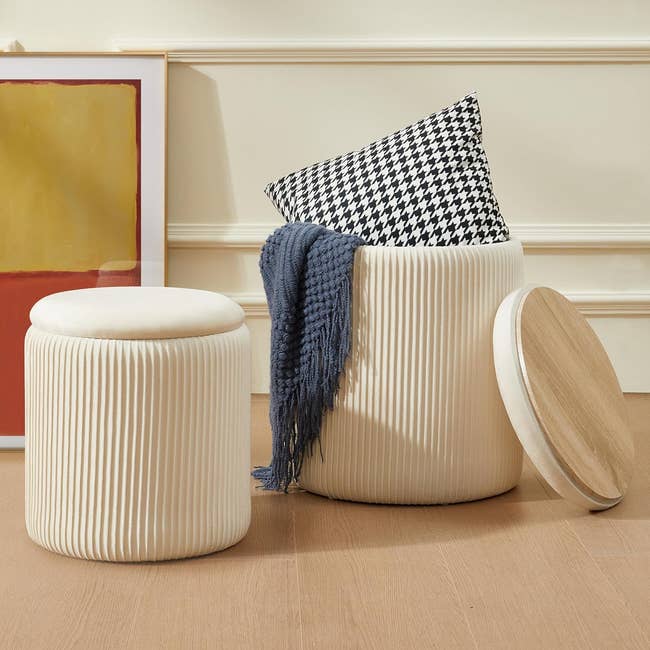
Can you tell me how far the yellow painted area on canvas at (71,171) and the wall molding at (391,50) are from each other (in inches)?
9.4

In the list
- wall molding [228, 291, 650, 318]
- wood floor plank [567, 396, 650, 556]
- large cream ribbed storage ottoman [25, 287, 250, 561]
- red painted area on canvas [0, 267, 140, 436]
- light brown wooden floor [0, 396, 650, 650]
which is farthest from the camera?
wall molding [228, 291, 650, 318]

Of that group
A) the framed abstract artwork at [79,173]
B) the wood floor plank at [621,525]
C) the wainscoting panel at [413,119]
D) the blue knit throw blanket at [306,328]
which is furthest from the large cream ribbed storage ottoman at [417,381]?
the wainscoting panel at [413,119]

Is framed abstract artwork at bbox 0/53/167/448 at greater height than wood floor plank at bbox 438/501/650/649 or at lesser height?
greater

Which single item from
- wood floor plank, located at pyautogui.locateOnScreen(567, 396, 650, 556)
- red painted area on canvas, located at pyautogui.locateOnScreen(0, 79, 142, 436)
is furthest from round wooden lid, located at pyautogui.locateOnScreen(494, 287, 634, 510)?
red painted area on canvas, located at pyautogui.locateOnScreen(0, 79, 142, 436)

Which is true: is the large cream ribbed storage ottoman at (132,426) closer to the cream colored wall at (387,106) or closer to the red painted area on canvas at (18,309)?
the red painted area on canvas at (18,309)

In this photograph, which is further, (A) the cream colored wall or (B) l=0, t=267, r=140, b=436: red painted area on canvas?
(A) the cream colored wall

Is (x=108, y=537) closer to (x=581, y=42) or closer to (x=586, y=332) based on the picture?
(x=586, y=332)

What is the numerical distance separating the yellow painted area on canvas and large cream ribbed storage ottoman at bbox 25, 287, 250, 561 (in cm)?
87

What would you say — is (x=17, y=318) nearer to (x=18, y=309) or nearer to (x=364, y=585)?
(x=18, y=309)

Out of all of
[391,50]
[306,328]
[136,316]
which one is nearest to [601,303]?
[391,50]

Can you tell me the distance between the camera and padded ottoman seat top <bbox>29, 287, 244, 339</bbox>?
152 centimetres

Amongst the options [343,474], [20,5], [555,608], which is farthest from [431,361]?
[20,5]

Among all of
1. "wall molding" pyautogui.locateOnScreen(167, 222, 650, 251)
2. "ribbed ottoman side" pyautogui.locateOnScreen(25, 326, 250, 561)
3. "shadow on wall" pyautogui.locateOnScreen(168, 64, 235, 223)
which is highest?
"shadow on wall" pyautogui.locateOnScreen(168, 64, 235, 223)

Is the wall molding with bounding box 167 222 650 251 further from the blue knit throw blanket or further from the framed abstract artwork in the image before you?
the blue knit throw blanket
